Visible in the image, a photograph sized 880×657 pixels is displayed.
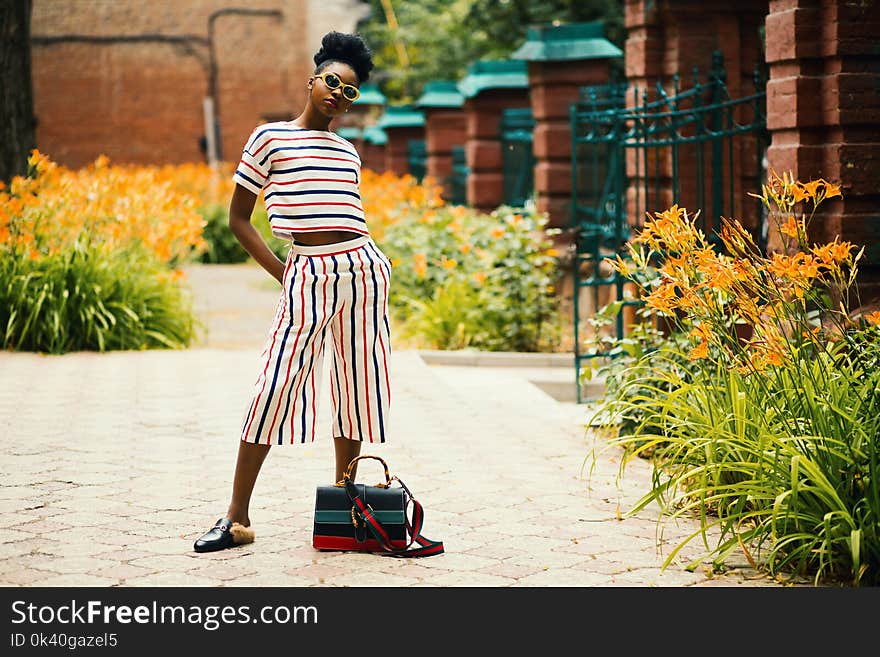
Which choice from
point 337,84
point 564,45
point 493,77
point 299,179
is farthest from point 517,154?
point 299,179

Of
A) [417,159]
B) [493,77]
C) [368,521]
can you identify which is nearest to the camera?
[368,521]

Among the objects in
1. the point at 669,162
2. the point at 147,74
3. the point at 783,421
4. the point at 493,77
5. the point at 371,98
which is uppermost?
the point at 147,74

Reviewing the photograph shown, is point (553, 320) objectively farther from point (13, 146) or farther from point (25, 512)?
point (25, 512)

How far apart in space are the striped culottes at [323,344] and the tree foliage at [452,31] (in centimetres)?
1293

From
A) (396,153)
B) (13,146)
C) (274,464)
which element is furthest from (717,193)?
(396,153)

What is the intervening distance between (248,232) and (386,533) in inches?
50.0

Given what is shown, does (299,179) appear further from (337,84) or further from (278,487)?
(278,487)

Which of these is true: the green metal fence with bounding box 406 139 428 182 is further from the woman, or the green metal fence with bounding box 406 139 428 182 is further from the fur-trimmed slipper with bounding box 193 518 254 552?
the fur-trimmed slipper with bounding box 193 518 254 552

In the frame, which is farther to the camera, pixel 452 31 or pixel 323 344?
pixel 452 31

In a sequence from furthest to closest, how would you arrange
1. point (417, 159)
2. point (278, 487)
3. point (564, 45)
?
1. point (417, 159)
2. point (564, 45)
3. point (278, 487)

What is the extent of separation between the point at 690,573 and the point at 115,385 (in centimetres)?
553

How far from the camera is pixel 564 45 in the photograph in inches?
521

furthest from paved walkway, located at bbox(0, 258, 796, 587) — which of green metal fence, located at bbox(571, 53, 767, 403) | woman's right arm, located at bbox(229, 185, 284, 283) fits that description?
green metal fence, located at bbox(571, 53, 767, 403)

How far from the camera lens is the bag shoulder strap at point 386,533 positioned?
518 cm
